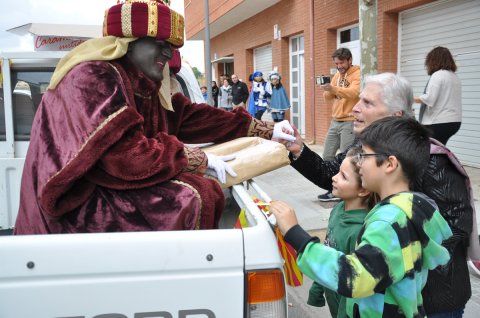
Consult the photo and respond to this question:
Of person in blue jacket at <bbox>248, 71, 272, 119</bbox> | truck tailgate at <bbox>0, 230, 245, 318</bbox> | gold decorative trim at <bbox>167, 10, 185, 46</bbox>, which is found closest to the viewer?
truck tailgate at <bbox>0, 230, 245, 318</bbox>

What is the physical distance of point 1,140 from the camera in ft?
11.4

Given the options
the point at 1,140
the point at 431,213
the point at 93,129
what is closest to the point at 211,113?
the point at 93,129

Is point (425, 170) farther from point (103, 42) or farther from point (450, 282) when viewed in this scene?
point (103, 42)

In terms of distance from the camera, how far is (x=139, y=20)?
1.95 meters

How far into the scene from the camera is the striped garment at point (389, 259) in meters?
1.38

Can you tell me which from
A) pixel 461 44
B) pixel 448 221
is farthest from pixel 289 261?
pixel 461 44

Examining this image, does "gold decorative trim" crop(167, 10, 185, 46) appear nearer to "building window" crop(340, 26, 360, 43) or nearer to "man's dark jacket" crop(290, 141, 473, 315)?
"man's dark jacket" crop(290, 141, 473, 315)

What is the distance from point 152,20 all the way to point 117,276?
3.74ft

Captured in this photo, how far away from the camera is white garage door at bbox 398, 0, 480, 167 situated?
277 inches

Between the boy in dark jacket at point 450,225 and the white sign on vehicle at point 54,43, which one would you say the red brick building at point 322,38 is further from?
the boy in dark jacket at point 450,225

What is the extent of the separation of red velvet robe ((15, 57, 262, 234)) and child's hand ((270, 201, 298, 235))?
33 cm

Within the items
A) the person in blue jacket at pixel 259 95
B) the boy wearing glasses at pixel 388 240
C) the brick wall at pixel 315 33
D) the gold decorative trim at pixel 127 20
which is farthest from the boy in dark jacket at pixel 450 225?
the person in blue jacket at pixel 259 95

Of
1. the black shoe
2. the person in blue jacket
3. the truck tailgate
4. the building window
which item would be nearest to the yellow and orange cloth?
the truck tailgate

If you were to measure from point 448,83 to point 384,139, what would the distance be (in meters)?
3.86
